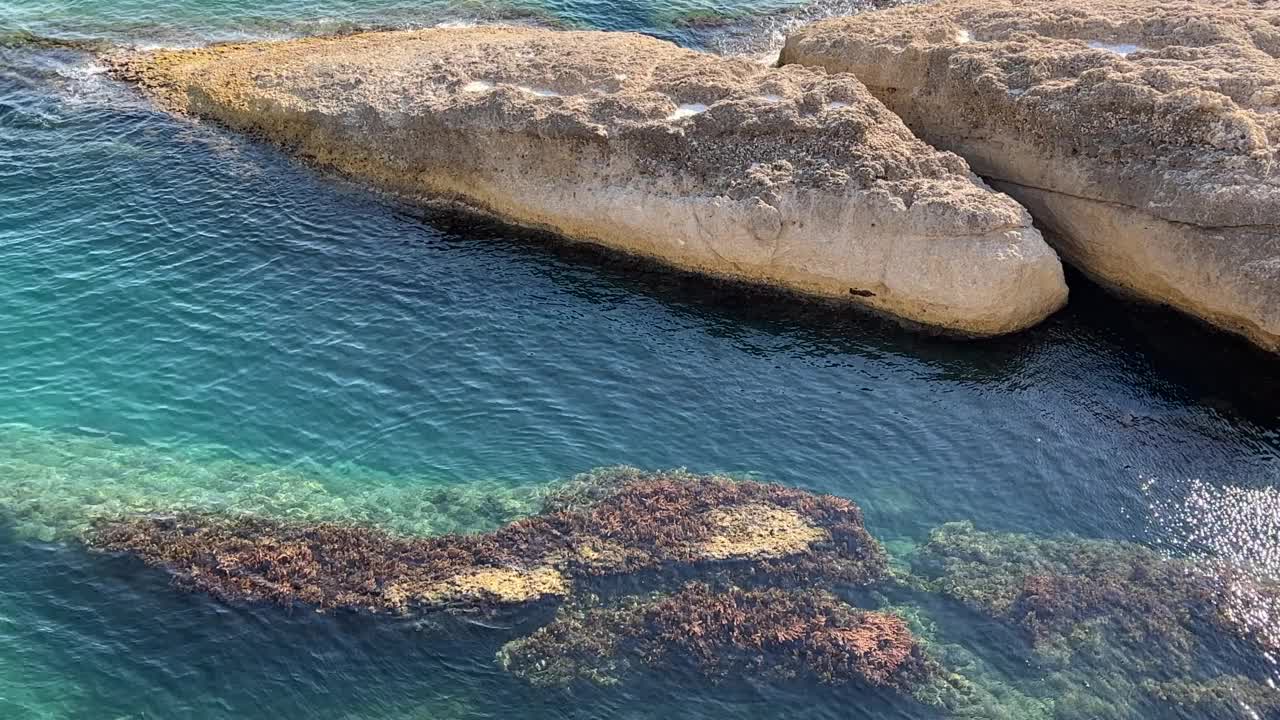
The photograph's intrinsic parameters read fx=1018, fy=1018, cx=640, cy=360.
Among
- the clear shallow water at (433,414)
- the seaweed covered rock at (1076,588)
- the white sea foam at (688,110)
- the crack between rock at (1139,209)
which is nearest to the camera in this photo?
the clear shallow water at (433,414)

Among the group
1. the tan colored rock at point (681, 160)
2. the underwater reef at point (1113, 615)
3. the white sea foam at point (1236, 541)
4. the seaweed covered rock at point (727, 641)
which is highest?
the tan colored rock at point (681, 160)

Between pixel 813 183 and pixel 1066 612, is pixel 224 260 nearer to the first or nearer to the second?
pixel 813 183

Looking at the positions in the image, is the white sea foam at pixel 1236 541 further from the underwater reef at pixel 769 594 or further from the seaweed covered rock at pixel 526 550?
the seaweed covered rock at pixel 526 550

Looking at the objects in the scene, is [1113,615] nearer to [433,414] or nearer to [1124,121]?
[1124,121]

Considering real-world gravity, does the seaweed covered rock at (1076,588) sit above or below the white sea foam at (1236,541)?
below

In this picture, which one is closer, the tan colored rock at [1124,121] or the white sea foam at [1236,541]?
the white sea foam at [1236,541]

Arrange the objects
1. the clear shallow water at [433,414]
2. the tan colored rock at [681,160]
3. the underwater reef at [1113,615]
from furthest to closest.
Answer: the tan colored rock at [681,160] → the clear shallow water at [433,414] → the underwater reef at [1113,615]

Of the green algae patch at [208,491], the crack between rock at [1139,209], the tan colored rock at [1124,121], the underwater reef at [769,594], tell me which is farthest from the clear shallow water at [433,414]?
the crack between rock at [1139,209]
